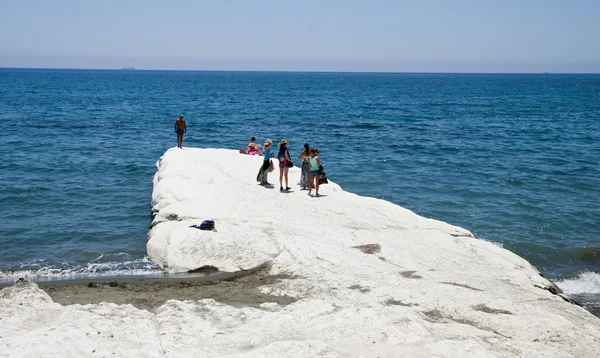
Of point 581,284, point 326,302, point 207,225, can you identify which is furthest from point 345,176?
point 326,302

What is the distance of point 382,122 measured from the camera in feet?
165

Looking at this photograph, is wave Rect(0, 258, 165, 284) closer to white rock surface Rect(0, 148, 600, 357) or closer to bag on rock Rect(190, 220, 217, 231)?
white rock surface Rect(0, 148, 600, 357)

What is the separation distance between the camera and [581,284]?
15664mm

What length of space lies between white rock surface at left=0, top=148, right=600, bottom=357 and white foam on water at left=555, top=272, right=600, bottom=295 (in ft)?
7.23

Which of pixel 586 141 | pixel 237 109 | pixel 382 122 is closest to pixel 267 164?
pixel 586 141

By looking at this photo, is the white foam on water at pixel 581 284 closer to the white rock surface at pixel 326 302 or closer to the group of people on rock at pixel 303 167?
the white rock surface at pixel 326 302

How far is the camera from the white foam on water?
15242 mm

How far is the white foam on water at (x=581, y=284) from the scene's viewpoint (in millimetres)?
15242

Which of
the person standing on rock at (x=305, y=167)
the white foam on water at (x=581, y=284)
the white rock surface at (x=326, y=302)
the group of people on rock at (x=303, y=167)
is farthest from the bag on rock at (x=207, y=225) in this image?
the white foam on water at (x=581, y=284)

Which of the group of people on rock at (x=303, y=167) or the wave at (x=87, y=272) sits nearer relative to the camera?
the wave at (x=87, y=272)

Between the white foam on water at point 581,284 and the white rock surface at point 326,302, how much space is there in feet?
7.23

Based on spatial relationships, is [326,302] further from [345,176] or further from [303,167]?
[345,176]

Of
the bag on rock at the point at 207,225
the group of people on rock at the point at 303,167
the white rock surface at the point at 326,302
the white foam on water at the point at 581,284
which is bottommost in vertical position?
the white foam on water at the point at 581,284

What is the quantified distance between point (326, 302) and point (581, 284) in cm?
864
